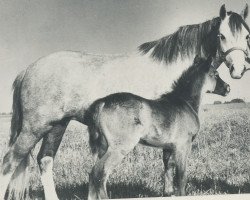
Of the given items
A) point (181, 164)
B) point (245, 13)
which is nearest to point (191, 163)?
point (181, 164)

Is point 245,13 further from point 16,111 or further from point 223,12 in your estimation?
point 16,111

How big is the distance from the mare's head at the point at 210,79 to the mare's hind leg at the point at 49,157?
0.85 metres

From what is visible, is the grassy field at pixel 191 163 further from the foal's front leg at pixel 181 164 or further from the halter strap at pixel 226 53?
the halter strap at pixel 226 53

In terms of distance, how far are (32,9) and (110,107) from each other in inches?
31.3

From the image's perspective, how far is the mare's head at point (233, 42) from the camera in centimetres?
227

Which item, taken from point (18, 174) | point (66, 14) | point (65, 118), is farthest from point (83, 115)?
point (66, 14)

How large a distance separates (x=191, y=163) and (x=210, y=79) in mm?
503

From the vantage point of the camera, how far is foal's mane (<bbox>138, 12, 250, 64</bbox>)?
7.59ft

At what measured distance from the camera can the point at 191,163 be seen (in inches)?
92.7

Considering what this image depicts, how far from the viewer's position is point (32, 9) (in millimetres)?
2436

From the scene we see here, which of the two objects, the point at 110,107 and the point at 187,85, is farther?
the point at 187,85

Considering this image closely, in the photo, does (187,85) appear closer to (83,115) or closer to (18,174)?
(83,115)

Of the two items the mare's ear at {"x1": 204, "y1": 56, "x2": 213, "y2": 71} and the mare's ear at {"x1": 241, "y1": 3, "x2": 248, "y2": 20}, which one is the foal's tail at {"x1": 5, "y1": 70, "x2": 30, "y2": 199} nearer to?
the mare's ear at {"x1": 204, "y1": 56, "x2": 213, "y2": 71}

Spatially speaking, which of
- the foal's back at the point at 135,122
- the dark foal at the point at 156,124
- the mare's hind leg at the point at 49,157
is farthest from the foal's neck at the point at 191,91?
the mare's hind leg at the point at 49,157
